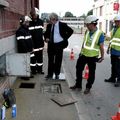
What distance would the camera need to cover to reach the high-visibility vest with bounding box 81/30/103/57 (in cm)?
823

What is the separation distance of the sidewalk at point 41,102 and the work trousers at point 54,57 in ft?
1.48

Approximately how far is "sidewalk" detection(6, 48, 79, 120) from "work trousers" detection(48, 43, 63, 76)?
45 cm

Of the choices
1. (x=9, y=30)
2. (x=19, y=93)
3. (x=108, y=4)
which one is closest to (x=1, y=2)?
(x=9, y=30)

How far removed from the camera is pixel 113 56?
9.80 m

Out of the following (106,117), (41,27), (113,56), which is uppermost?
(41,27)

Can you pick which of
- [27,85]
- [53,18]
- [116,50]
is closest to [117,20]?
[116,50]

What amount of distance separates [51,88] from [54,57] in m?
Answer: 1.45

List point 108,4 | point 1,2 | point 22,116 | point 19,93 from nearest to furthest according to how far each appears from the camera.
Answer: point 22,116, point 1,2, point 19,93, point 108,4

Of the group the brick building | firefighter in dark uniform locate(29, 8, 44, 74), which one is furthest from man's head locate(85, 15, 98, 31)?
firefighter in dark uniform locate(29, 8, 44, 74)

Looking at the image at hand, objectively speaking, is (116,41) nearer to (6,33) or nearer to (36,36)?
(36,36)

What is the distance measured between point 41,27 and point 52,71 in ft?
4.60

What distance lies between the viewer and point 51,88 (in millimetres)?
8859

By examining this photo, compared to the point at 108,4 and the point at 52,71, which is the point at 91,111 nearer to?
the point at 52,71

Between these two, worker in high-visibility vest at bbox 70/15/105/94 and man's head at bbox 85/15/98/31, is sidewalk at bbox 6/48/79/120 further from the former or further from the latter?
man's head at bbox 85/15/98/31
